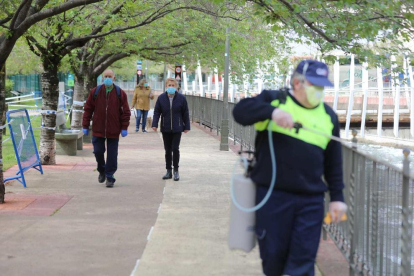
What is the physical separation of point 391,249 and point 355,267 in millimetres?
472

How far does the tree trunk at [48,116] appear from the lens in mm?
15125

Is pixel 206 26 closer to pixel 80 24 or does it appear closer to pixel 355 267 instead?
pixel 80 24

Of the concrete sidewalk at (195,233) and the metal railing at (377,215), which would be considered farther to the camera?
the concrete sidewalk at (195,233)

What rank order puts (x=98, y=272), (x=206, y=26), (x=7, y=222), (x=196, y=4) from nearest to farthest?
1. (x=98, y=272)
2. (x=7, y=222)
3. (x=196, y=4)
4. (x=206, y=26)

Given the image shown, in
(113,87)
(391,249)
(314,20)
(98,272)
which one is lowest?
(98,272)

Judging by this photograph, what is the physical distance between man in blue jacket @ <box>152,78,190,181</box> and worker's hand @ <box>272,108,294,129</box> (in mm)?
8162

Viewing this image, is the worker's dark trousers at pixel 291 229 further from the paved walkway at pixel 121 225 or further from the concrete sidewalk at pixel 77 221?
the concrete sidewalk at pixel 77 221

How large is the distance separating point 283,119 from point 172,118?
27.0 feet

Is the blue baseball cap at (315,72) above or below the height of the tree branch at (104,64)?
below

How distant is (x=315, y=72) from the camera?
4680 mm

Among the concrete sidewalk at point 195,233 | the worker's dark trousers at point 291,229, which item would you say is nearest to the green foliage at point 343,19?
the concrete sidewalk at point 195,233

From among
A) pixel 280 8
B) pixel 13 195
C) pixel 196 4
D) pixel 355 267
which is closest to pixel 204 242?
pixel 355 267

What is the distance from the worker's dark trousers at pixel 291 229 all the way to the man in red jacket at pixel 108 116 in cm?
729

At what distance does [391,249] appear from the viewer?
556 cm
